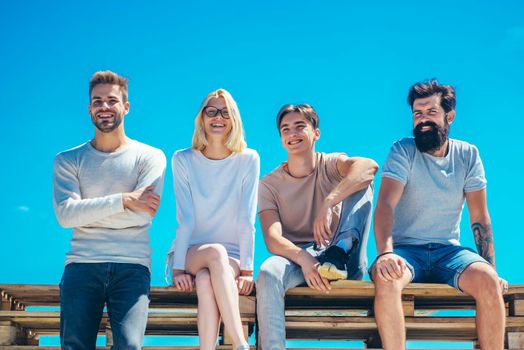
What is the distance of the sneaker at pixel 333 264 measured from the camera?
170 inches

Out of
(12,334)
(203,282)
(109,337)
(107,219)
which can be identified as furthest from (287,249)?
(12,334)

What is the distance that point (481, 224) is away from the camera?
4.95 m

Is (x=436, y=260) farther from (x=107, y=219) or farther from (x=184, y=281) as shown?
(x=107, y=219)

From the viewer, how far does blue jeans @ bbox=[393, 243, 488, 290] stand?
461cm

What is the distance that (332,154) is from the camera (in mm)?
5184

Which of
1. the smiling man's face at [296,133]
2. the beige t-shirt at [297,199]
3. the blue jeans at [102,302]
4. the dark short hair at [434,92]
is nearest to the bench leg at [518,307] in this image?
the beige t-shirt at [297,199]

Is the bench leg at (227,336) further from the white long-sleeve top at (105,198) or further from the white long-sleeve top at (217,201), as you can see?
the white long-sleeve top at (105,198)

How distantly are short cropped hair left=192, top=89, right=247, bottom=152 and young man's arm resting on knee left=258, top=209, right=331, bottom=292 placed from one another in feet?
1.68

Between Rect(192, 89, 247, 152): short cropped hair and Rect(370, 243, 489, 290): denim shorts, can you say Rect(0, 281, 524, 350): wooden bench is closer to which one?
Rect(370, 243, 489, 290): denim shorts

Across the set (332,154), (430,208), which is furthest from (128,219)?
(430,208)

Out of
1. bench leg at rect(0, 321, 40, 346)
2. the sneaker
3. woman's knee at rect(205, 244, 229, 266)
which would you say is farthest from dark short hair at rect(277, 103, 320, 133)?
bench leg at rect(0, 321, 40, 346)

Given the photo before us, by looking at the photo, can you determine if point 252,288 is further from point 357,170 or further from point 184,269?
point 357,170

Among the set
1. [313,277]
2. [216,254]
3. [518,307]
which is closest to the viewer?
[216,254]

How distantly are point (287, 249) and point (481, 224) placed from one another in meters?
1.43
